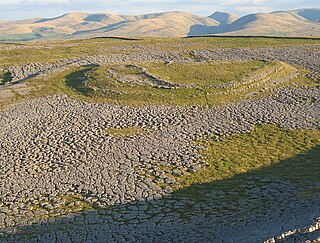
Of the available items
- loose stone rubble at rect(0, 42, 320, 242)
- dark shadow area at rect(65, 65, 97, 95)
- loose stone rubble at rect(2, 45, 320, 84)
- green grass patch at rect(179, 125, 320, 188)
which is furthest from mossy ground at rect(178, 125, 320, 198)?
loose stone rubble at rect(2, 45, 320, 84)

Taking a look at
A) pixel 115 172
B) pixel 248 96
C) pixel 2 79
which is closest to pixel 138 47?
pixel 2 79

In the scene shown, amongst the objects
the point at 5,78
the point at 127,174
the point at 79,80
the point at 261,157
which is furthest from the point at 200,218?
the point at 5,78

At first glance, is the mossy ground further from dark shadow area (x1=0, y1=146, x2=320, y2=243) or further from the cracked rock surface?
the cracked rock surface

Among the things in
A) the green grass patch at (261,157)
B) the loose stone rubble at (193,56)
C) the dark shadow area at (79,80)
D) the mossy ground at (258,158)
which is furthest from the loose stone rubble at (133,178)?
the loose stone rubble at (193,56)

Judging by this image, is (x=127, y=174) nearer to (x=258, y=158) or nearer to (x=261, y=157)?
(x=258, y=158)

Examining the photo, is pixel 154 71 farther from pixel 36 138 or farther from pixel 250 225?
pixel 250 225

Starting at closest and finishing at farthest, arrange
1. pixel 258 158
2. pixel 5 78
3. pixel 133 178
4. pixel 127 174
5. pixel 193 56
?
pixel 133 178 < pixel 127 174 < pixel 258 158 < pixel 5 78 < pixel 193 56

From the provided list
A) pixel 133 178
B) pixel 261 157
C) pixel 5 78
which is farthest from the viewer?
pixel 5 78
